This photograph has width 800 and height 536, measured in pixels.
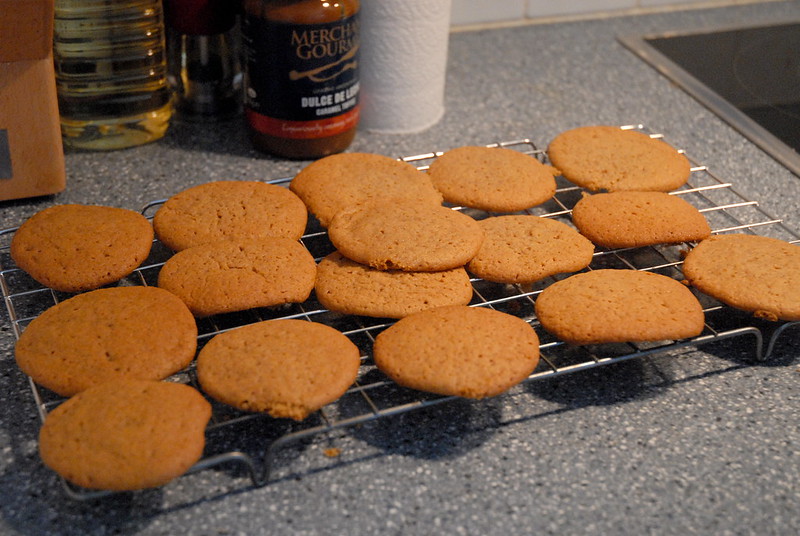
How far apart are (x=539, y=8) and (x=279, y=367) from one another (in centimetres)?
110

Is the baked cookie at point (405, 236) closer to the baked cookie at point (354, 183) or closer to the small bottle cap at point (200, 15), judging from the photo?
the baked cookie at point (354, 183)

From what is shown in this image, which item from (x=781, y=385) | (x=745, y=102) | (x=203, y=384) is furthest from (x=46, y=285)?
(x=745, y=102)

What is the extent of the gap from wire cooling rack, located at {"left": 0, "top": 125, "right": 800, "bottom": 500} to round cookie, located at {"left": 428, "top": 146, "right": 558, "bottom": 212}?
1.3 inches

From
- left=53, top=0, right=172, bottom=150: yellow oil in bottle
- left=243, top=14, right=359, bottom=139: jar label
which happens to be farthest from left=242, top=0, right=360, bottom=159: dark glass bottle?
left=53, top=0, right=172, bottom=150: yellow oil in bottle

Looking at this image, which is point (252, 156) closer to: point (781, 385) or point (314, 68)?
point (314, 68)

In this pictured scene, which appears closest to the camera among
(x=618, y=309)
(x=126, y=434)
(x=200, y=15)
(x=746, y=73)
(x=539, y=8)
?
(x=126, y=434)

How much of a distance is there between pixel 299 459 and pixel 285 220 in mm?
313

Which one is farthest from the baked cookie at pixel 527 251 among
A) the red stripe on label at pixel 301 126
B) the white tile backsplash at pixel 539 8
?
the white tile backsplash at pixel 539 8

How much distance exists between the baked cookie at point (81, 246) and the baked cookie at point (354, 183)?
191mm

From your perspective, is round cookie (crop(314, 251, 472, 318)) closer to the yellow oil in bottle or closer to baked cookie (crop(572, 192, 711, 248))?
baked cookie (crop(572, 192, 711, 248))

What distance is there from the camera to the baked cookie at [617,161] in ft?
3.37

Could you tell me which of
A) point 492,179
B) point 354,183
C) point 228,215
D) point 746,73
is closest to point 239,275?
point 228,215

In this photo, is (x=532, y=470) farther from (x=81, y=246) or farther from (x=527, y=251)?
(x=81, y=246)

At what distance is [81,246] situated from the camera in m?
0.86
